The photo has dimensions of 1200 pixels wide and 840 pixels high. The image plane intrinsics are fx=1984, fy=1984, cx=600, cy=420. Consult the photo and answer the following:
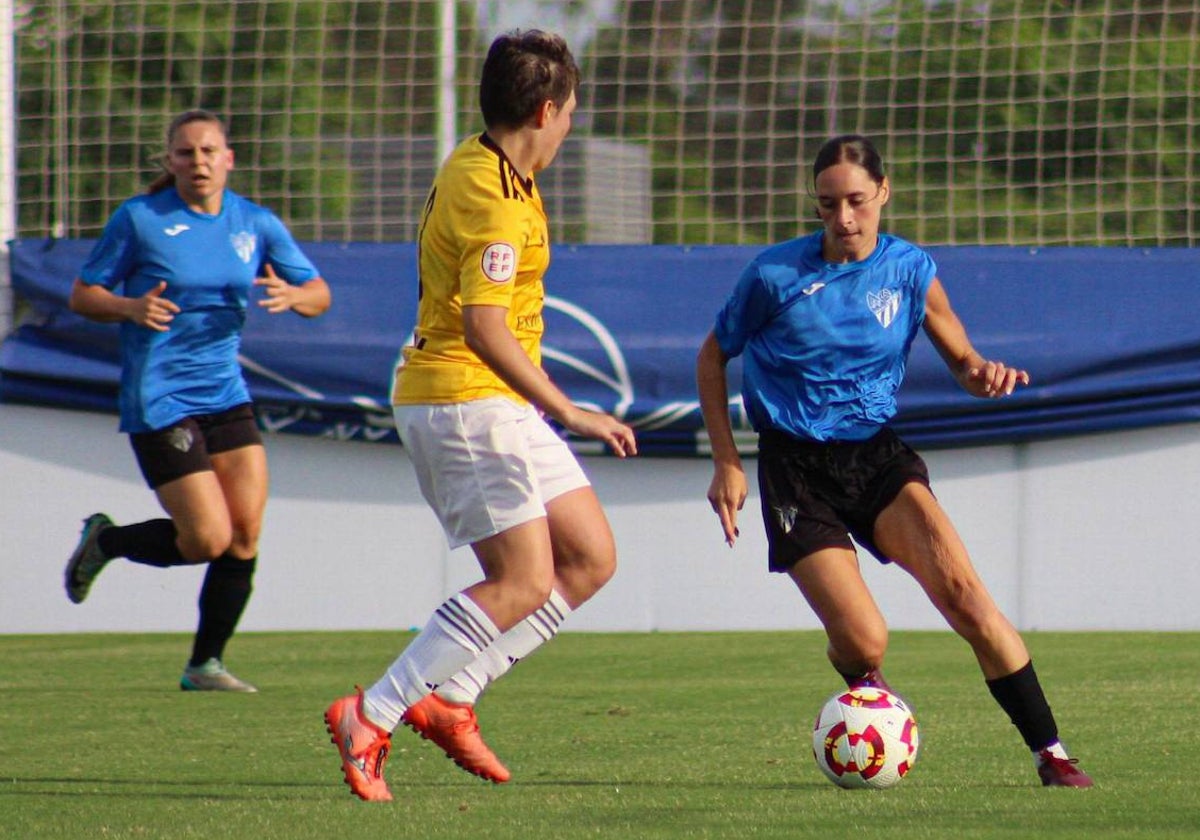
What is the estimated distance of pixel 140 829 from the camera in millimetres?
4191

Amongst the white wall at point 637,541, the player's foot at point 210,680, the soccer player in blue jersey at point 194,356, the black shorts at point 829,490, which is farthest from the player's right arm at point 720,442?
the white wall at point 637,541

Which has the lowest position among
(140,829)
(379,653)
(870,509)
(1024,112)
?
(379,653)

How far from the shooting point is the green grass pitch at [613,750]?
4195mm

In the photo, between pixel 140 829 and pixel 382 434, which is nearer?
pixel 140 829

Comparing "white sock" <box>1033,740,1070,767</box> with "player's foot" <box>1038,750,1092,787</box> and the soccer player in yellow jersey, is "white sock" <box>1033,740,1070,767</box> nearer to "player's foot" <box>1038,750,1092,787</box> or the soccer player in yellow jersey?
"player's foot" <box>1038,750,1092,787</box>

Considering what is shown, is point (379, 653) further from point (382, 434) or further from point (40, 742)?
point (40, 742)

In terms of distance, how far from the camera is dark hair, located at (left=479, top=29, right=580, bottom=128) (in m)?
4.43

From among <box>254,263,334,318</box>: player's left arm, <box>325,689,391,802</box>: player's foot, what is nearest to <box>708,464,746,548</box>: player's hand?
<box>325,689,391,802</box>: player's foot

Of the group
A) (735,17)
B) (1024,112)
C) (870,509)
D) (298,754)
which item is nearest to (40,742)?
(298,754)

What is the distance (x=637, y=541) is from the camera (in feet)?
32.3

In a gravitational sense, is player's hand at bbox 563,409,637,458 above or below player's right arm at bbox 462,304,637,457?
below

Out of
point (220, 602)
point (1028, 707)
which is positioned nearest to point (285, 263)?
point (220, 602)

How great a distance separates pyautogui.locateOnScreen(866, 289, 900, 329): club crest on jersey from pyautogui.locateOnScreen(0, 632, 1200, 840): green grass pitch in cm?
114

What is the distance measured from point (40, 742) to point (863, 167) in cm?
299
